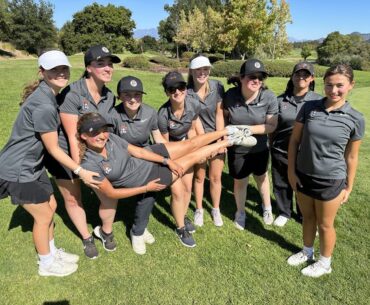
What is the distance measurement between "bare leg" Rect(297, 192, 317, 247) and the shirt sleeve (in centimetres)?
276

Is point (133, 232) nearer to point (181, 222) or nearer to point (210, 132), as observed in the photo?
point (181, 222)

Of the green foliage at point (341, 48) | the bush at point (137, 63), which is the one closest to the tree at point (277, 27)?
the green foliage at point (341, 48)

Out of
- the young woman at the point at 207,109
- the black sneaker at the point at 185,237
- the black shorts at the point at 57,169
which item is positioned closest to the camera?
the black shorts at the point at 57,169

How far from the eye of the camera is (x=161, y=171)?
4.39m

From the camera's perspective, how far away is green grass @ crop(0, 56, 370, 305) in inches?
151

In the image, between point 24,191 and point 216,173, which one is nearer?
point 24,191

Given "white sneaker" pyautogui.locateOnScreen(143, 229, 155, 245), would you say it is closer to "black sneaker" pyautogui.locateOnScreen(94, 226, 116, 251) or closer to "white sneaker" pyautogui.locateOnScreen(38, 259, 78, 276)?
"black sneaker" pyautogui.locateOnScreen(94, 226, 116, 251)

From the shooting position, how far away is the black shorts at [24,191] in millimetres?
3592

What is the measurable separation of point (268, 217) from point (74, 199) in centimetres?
287

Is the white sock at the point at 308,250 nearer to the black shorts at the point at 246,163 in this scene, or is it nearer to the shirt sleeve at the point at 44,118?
the black shorts at the point at 246,163

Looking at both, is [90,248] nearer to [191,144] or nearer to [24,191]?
[24,191]

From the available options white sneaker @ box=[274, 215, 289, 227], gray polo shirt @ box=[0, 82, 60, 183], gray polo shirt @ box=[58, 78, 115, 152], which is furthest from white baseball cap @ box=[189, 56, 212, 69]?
white sneaker @ box=[274, 215, 289, 227]

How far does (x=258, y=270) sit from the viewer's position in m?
4.25

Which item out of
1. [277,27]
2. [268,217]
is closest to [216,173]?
[268,217]
